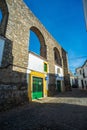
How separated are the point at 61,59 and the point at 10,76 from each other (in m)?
12.5

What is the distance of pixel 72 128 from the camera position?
3.15 m

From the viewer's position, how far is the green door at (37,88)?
9.64 metres

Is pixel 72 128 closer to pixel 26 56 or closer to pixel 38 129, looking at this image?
pixel 38 129

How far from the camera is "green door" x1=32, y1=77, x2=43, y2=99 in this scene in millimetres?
9637

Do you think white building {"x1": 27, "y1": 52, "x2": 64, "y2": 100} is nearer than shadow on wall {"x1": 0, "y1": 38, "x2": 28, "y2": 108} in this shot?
No

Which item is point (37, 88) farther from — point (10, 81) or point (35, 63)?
point (10, 81)

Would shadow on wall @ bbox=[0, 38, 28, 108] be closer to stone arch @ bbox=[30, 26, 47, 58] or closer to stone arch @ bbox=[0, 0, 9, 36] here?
stone arch @ bbox=[0, 0, 9, 36]

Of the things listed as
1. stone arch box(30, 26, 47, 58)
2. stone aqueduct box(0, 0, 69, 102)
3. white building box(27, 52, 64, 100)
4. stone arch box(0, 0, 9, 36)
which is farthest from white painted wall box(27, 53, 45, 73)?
stone arch box(0, 0, 9, 36)

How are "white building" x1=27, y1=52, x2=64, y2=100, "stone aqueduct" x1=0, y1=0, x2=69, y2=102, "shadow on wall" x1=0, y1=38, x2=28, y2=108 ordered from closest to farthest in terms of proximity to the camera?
"shadow on wall" x1=0, y1=38, x2=28, y2=108 → "stone aqueduct" x1=0, y1=0, x2=69, y2=102 → "white building" x1=27, y1=52, x2=64, y2=100

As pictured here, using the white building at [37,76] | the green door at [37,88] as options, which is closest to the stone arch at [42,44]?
the white building at [37,76]

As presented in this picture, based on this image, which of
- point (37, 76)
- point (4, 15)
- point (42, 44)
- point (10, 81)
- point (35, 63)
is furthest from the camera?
point (42, 44)

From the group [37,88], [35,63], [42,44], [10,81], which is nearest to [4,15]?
[35,63]

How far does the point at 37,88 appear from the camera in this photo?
10.2 metres

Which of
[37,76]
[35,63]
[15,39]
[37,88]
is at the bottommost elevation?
[37,88]
